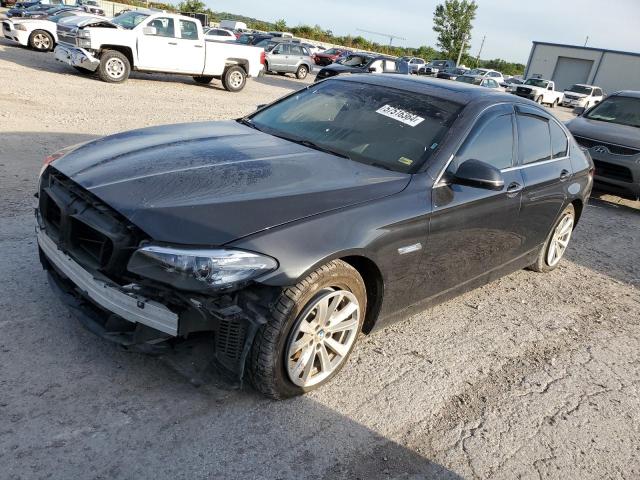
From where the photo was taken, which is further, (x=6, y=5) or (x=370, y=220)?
(x=6, y=5)

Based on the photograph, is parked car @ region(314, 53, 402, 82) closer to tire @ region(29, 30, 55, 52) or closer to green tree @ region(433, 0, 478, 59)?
tire @ region(29, 30, 55, 52)

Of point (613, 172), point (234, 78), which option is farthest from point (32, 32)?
point (613, 172)

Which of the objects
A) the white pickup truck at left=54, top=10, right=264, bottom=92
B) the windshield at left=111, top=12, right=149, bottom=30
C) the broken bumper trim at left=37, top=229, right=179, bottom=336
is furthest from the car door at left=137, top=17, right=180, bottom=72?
the broken bumper trim at left=37, top=229, right=179, bottom=336

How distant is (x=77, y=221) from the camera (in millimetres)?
2904

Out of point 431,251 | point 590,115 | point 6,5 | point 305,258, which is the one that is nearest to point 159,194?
point 305,258

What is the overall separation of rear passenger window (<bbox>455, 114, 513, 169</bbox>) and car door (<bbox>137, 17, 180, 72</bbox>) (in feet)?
40.8

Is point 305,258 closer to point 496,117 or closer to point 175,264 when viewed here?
point 175,264

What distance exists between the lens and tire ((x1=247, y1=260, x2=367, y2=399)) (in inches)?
108

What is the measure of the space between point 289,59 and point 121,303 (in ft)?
78.1

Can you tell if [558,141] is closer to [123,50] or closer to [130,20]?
[123,50]

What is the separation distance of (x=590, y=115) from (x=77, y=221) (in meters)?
9.78

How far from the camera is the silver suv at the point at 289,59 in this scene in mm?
24625

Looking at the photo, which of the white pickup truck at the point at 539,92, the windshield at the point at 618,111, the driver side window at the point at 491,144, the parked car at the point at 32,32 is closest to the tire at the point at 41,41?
the parked car at the point at 32,32

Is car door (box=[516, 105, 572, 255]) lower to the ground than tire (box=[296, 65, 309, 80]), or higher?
higher
